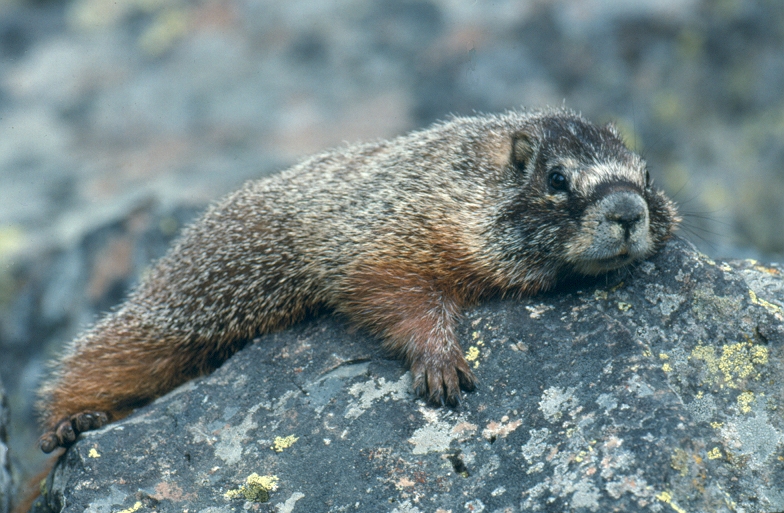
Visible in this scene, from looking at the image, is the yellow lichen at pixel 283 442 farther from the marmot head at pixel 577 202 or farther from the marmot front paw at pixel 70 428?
the marmot head at pixel 577 202

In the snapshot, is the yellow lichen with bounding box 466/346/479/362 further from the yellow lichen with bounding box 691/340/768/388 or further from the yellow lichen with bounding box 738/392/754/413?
the yellow lichen with bounding box 738/392/754/413

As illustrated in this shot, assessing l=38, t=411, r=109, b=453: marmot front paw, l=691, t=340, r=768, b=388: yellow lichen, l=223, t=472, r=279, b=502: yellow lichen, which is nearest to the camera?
l=223, t=472, r=279, b=502: yellow lichen

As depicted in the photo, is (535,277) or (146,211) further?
(146,211)

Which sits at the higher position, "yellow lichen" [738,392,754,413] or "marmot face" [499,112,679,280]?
"marmot face" [499,112,679,280]

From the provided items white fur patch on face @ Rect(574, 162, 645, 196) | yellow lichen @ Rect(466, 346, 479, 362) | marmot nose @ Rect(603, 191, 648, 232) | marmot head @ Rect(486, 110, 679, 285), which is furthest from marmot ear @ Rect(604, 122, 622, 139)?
yellow lichen @ Rect(466, 346, 479, 362)

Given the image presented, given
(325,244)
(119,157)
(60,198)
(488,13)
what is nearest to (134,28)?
(119,157)

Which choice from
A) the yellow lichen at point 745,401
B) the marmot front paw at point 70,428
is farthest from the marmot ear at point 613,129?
the marmot front paw at point 70,428

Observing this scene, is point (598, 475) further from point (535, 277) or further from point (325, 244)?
point (325, 244)
